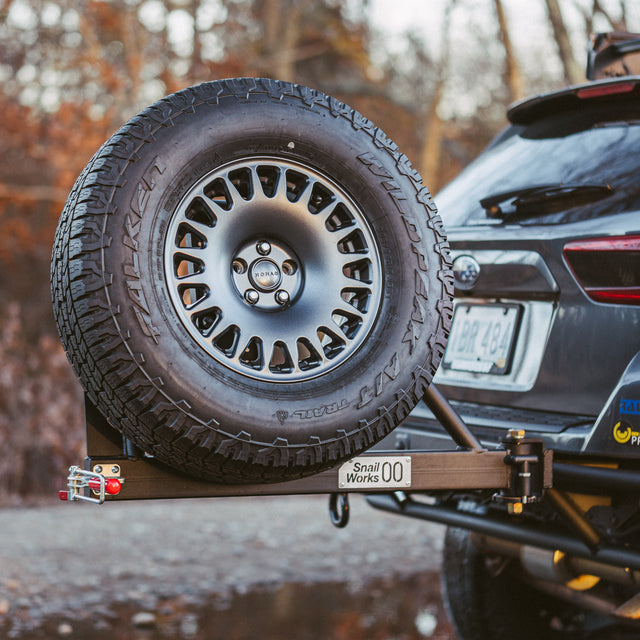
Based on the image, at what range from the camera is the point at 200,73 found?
613 inches

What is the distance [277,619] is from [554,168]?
119 inches

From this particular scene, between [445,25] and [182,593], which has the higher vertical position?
[445,25]

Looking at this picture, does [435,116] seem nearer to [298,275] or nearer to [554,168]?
[554,168]

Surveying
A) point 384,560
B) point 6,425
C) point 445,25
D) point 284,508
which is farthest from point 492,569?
point 445,25

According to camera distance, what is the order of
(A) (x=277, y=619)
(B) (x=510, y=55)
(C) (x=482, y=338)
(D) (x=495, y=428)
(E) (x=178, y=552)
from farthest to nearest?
(B) (x=510, y=55) → (E) (x=178, y=552) → (A) (x=277, y=619) → (C) (x=482, y=338) → (D) (x=495, y=428)

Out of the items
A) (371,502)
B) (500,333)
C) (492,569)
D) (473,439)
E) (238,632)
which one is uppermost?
(500,333)

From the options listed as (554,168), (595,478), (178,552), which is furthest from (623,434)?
(178,552)

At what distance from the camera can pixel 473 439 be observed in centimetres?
282

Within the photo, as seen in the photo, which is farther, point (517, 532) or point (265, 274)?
point (517, 532)

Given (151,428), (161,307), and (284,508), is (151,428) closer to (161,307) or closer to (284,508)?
(161,307)

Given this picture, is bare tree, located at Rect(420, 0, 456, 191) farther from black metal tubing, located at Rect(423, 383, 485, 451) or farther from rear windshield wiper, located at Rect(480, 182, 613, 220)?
black metal tubing, located at Rect(423, 383, 485, 451)

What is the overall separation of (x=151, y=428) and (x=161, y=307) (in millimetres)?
303

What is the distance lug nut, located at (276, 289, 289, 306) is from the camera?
8.47ft

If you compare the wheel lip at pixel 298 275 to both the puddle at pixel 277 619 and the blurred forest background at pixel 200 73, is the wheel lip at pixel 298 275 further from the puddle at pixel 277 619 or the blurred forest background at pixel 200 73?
the blurred forest background at pixel 200 73
